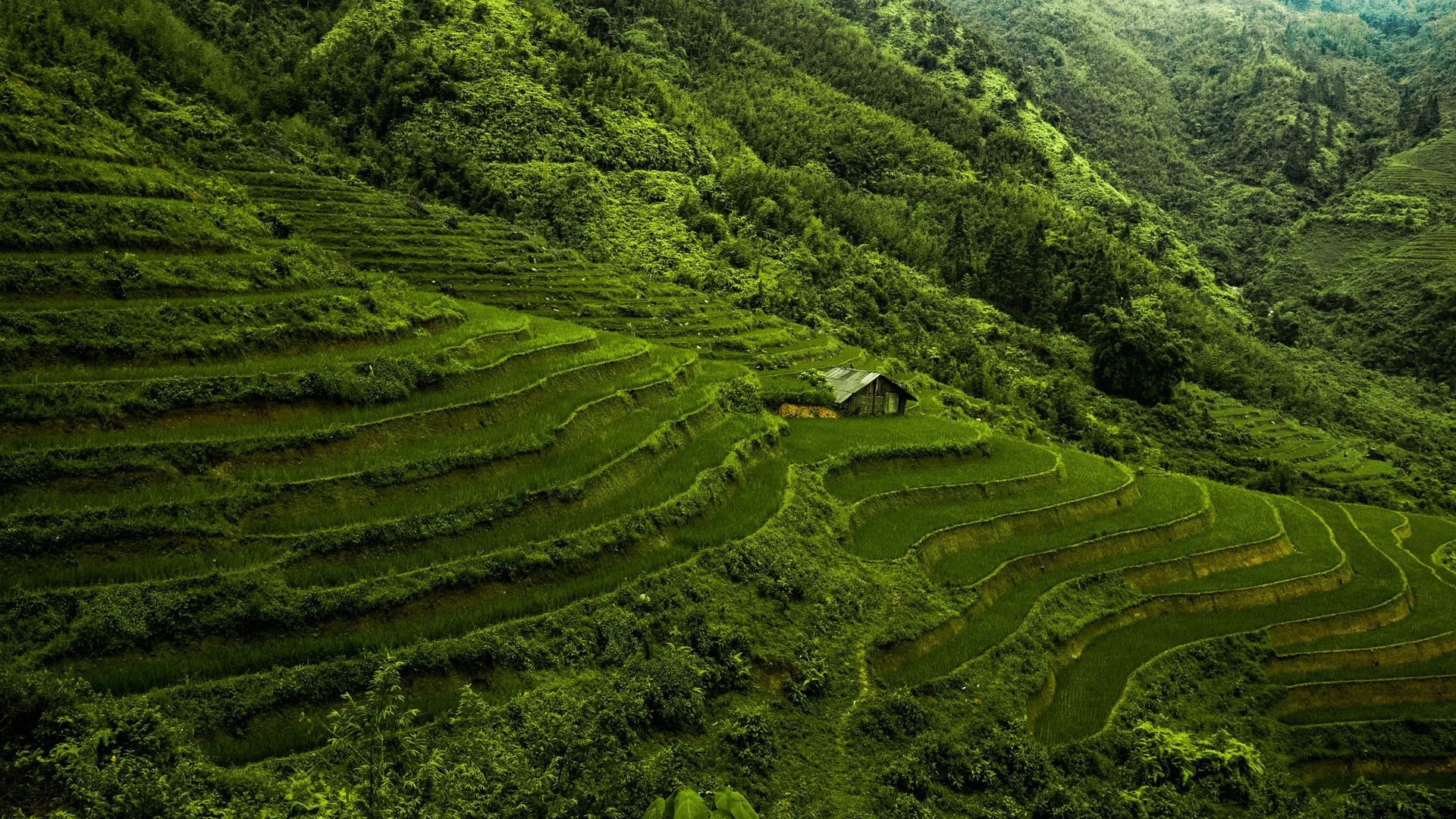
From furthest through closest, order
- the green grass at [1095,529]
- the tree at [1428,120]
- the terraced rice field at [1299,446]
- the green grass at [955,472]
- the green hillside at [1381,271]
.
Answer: the tree at [1428,120]
the green hillside at [1381,271]
the terraced rice field at [1299,446]
the green grass at [955,472]
the green grass at [1095,529]

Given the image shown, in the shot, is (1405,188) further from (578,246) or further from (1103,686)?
Answer: (1103,686)

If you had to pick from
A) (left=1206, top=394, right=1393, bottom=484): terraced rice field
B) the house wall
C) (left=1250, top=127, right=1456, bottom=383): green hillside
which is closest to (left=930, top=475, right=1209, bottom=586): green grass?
the house wall

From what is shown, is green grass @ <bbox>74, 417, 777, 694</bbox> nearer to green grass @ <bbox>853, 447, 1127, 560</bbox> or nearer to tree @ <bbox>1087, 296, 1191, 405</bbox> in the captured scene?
green grass @ <bbox>853, 447, 1127, 560</bbox>

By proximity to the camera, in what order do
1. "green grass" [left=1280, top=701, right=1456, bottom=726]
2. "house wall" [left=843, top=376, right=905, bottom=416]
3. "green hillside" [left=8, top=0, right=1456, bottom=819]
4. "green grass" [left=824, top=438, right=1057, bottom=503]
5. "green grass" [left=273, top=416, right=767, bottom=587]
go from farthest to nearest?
"house wall" [left=843, top=376, right=905, bottom=416] < "green grass" [left=824, top=438, right=1057, bottom=503] < "green grass" [left=1280, top=701, right=1456, bottom=726] < "green grass" [left=273, top=416, right=767, bottom=587] < "green hillside" [left=8, top=0, right=1456, bottom=819]

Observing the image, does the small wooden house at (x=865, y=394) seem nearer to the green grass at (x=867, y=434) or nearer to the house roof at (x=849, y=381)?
the house roof at (x=849, y=381)

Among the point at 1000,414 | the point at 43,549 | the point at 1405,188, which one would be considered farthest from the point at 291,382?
the point at 1405,188

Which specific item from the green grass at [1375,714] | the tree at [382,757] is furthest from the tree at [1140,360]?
the tree at [382,757]

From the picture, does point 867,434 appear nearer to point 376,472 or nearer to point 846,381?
point 846,381
